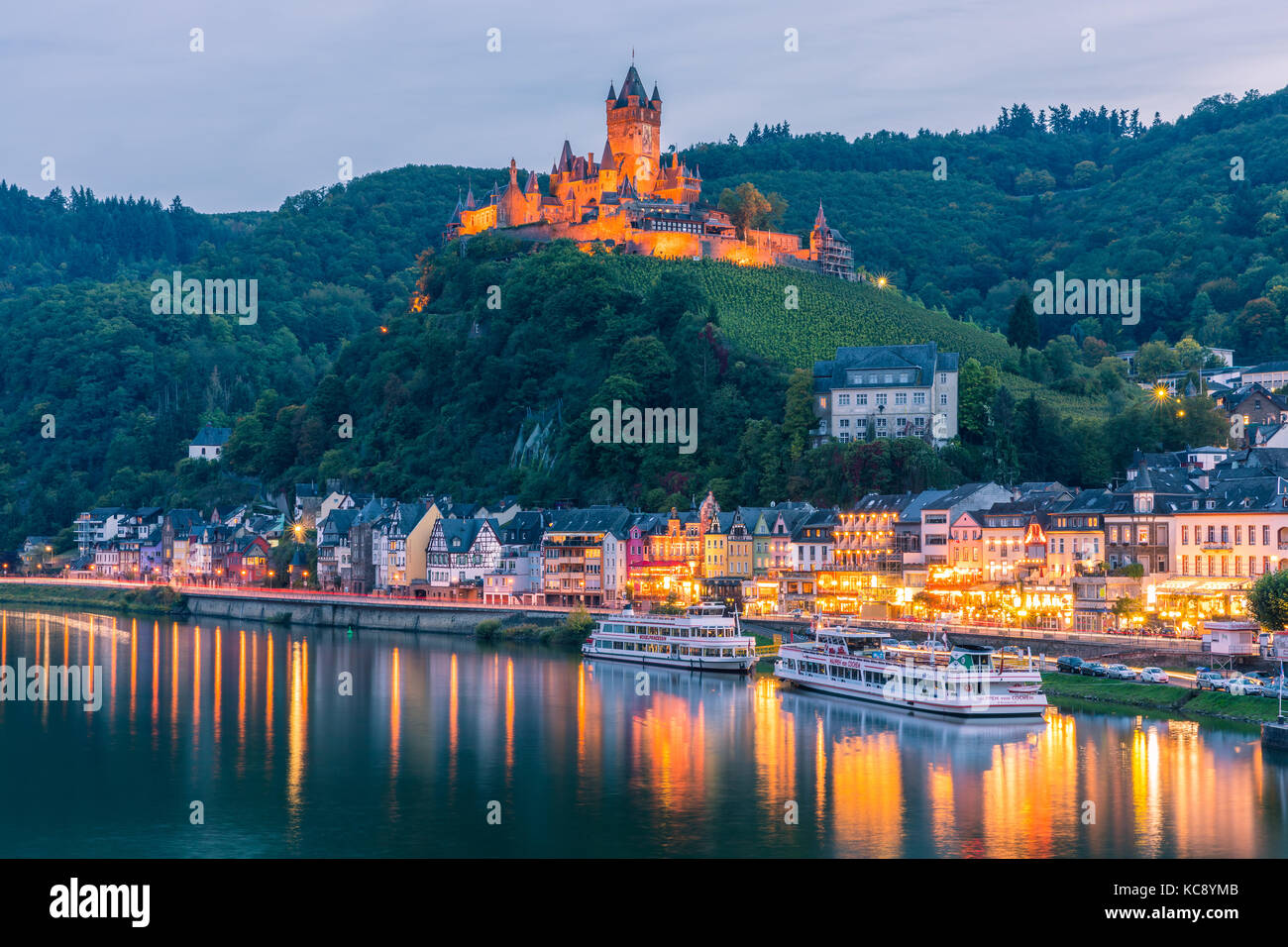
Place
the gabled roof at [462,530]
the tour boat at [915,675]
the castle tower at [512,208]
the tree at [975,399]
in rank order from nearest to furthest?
the tour boat at [915,675] < the tree at [975,399] < the gabled roof at [462,530] < the castle tower at [512,208]

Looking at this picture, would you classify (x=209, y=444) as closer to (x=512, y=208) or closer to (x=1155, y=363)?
(x=512, y=208)

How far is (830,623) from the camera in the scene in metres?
65.6

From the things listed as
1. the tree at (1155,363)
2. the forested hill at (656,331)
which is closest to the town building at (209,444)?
the forested hill at (656,331)

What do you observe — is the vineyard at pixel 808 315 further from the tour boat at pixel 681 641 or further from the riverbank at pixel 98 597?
the riverbank at pixel 98 597

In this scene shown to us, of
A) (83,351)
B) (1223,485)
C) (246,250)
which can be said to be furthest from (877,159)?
(1223,485)

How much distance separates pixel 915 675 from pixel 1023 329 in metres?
56.5

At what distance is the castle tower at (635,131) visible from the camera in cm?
12606

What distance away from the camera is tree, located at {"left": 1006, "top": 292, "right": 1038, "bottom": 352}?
341 feet

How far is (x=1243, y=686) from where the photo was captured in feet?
157

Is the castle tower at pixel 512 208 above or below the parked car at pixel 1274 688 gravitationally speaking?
above

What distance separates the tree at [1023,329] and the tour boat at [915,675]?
48740 millimetres

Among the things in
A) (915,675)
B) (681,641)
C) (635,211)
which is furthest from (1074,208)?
(915,675)

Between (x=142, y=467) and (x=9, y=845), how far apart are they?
104516 mm

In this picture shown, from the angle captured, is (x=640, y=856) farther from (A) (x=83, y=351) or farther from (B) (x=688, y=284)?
(A) (x=83, y=351)
